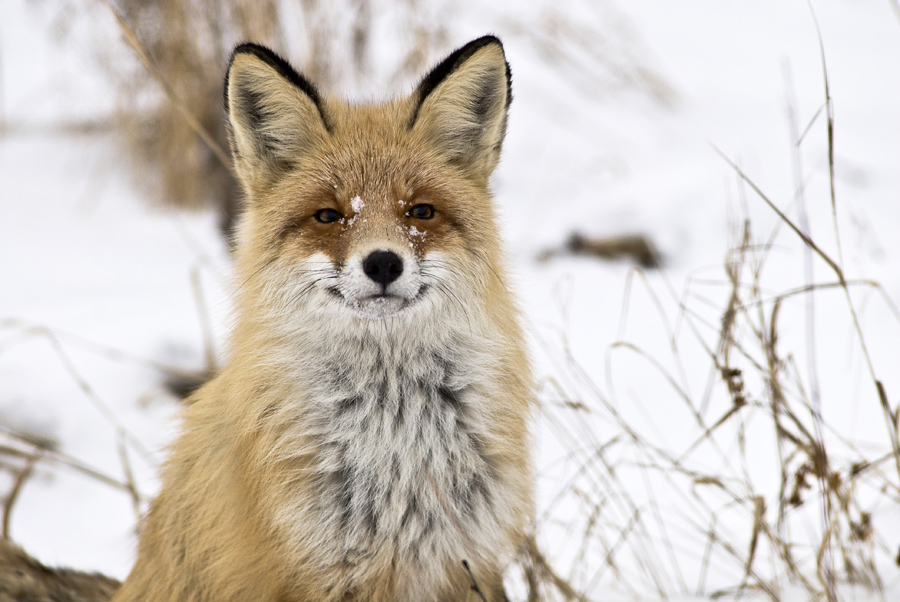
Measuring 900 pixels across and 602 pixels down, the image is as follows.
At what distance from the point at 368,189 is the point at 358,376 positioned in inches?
24.2

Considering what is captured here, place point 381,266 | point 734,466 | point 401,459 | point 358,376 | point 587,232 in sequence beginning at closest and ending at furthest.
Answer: point 381,266 < point 401,459 < point 358,376 < point 734,466 < point 587,232

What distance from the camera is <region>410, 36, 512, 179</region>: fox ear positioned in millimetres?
2324

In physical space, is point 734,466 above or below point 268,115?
below

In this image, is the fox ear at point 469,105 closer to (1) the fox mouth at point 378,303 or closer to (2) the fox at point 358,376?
(2) the fox at point 358,376

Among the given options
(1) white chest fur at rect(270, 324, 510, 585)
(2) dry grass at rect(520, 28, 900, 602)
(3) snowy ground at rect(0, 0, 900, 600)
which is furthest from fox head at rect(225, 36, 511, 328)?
(2) dry grass at rect(520, 28, 900, 602)

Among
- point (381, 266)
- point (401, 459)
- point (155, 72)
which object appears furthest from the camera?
point (155, 72)

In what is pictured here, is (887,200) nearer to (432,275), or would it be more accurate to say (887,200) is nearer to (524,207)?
(524,207)

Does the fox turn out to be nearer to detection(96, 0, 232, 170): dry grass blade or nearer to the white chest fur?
the white chest fur

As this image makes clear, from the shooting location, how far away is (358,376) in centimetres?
224

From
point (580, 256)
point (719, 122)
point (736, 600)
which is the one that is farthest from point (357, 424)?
point (719, 122)

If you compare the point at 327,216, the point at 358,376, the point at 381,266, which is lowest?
the point at 358,376

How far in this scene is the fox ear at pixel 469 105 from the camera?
7.63 ft

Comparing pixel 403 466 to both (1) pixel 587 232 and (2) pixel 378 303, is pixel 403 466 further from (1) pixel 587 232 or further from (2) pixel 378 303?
(1) pixel 587 232

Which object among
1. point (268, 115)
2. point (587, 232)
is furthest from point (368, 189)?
point (587, 232)
